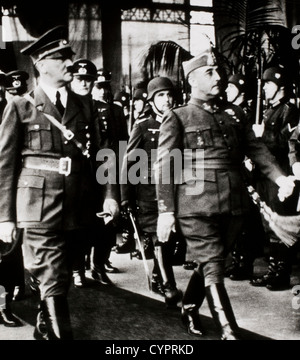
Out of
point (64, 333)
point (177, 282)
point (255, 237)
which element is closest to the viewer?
point (64, 333)

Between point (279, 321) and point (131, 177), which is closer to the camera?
point (279, 321)

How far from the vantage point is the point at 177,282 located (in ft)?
17.7

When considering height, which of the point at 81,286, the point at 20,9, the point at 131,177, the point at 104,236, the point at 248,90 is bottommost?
the point at 81,286

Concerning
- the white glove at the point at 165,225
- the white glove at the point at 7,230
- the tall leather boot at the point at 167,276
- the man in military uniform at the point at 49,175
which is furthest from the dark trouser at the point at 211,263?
the white glove at the point at 7,230

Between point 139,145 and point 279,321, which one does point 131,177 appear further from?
point 279,321

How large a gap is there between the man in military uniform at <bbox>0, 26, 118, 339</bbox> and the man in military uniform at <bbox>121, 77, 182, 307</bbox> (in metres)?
1.30

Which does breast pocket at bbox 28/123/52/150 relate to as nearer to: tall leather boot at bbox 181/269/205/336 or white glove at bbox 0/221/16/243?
white glove at bbox 0/221/16/243

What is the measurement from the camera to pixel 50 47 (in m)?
3.79

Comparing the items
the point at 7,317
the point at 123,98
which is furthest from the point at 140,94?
the point at 7,317

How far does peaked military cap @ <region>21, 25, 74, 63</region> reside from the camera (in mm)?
3781

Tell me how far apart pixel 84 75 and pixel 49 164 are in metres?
1.57

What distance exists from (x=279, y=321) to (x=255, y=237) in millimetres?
1630

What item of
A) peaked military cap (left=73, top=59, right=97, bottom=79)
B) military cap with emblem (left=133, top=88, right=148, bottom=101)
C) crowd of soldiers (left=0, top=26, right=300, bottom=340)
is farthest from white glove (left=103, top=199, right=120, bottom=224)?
military cap with emblem (left=133, top=88, right=148, bottom=101)
